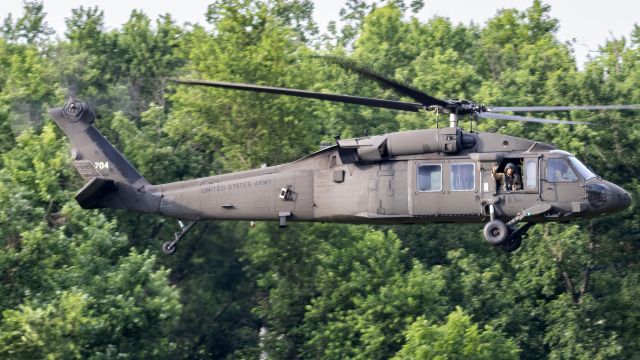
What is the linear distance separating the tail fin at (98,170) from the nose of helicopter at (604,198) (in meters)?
10.3

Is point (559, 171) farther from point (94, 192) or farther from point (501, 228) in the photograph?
point (94, 192)

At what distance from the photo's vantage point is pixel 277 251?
50875mm

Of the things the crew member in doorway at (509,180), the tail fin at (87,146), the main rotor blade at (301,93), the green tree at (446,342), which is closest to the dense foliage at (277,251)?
the green tree at (446,342)

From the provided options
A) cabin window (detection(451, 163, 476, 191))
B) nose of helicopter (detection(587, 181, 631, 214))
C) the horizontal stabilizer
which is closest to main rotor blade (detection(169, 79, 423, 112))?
cabin window (detection(451, 163, 476, 191))

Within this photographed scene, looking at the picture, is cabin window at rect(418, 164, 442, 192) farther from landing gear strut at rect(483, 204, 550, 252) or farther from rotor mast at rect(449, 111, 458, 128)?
landing gear strut at rect(483, 204, 550, 252)

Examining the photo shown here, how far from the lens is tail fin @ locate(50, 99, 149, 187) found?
34.9m

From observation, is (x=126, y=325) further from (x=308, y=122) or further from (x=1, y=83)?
(x=1, y=83)

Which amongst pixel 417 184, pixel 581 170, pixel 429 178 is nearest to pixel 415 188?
pixel 417 184

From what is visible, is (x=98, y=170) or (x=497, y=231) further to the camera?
(x=98, y=170)

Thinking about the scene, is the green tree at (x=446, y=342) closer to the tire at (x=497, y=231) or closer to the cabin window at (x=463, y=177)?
the tire at (x=497, y=231)

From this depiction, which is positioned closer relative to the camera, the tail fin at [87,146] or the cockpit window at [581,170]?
the cockpit window at [581,170]

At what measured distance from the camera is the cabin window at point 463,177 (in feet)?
99.8

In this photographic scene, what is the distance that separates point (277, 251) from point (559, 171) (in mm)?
21874

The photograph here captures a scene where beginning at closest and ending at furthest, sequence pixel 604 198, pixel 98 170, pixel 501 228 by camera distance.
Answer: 1. pixel 501 228
2. pixel 604 198
3. pixel 98 170
